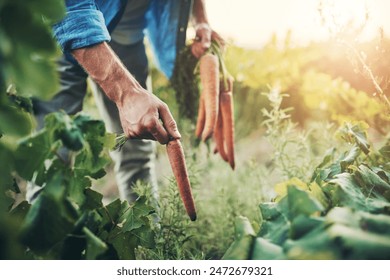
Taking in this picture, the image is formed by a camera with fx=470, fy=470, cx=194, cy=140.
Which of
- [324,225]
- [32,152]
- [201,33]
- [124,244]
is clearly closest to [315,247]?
[324,225]

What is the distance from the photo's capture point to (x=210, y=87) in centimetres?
143

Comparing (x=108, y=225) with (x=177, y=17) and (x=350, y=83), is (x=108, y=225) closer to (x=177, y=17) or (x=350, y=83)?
(x=177, y=17)

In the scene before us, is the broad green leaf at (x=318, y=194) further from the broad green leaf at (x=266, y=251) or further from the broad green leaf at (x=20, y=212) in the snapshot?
the broad green leaf at (x=20, y=212)

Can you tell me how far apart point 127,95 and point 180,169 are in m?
0.21

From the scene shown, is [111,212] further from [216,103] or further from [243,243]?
[216,103]

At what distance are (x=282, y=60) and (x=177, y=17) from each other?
453mm

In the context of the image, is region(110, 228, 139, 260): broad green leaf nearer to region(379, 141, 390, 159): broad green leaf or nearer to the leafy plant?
the leafy plant

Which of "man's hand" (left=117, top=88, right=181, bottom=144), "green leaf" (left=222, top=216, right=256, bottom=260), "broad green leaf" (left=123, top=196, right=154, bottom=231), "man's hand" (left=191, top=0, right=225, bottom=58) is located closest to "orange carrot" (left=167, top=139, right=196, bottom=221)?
"man's hand" (left=117, top=88, right=181, bottom=144)

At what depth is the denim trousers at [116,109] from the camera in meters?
1.37

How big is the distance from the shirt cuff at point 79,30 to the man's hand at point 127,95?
0.02 metres

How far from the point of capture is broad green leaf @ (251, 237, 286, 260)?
2.65 feet

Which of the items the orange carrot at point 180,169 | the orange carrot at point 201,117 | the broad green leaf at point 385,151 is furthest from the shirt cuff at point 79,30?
the broad green leaf at point 385,151
